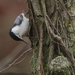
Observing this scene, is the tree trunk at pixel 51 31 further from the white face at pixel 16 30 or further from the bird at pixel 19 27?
the white face at pixel 16 30

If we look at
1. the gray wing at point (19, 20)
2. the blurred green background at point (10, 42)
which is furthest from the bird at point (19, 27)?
the blurred green background at point (10, 42)

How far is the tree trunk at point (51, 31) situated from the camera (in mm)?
2270

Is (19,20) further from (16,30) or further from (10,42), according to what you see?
(10,42)

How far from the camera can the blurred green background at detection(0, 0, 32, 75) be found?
5125 mm

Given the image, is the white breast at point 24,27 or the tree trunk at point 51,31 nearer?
the tree trunk at point 51,31

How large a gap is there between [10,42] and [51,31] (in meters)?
3.41

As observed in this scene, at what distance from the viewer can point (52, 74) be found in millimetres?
2129

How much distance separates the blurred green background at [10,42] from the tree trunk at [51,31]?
2372 millimetres

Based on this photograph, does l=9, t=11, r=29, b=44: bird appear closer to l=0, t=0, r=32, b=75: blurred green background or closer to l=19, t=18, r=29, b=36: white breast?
l=19, t=18, r=29, b=36: white breast

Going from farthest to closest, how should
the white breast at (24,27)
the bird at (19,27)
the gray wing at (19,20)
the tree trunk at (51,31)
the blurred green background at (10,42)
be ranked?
the blurred green background at (10,42) < the gray wing at (19,20) < the bird at (19,27) < the white breast at (24,27) < the tree trunk at (51,31)

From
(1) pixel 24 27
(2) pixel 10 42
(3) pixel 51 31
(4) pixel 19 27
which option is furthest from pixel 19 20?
(2) pixel 10 42

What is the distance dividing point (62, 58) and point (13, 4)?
3203 mm

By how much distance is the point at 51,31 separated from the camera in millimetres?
2293

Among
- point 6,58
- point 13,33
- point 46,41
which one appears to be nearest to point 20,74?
point 6,58
